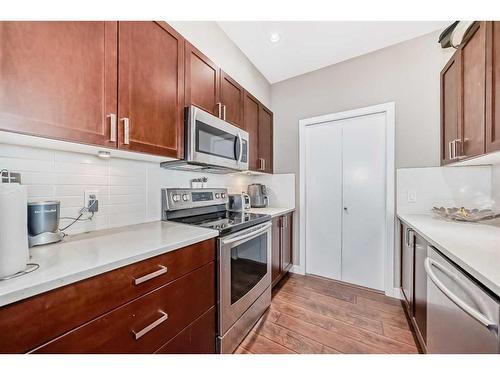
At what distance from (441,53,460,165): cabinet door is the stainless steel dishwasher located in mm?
1091

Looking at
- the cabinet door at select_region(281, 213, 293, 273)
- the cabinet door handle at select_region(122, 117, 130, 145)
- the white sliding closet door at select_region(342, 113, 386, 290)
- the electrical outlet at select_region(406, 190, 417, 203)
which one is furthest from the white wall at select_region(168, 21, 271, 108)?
the electrical outlet at select_region(406, 190, 417, 203)

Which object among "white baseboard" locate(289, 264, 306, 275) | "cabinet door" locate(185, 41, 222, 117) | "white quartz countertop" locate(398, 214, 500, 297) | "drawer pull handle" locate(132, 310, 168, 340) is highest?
"cabinet door" locate(185, 41, 222, 117)

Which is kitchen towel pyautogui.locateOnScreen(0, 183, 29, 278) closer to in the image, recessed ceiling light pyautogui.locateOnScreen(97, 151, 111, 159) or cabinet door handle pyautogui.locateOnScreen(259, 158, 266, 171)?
recessed ceiling light pyautogui.locateOnScreen(97, 151, 111, 159)

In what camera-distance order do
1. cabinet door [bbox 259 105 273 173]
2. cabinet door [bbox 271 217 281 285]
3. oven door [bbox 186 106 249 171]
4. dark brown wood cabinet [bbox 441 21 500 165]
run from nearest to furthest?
dark brown wood cabinet [bbox 441 21 500 165] < oven door [bbox 186 106 249 171] < cabinet door [bbox 271 217 281 285] < cabinet door [bbox 259 105 273 173]

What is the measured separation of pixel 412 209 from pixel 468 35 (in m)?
1.39

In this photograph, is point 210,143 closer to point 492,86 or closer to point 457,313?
point 457,313

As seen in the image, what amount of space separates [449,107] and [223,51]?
207cm

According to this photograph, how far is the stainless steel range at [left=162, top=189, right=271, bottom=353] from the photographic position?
4.13 feet

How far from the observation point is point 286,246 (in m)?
2.49

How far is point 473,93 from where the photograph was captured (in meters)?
1.29

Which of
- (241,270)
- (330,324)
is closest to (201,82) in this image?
(241,270)

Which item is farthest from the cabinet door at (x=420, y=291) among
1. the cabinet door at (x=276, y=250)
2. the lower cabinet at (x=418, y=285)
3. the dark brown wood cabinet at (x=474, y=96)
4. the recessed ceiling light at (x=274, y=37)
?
the recessed ceiling light at (x=274, y=37)

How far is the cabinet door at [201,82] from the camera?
1436mm

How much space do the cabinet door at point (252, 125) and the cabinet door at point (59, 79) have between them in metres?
1.31
